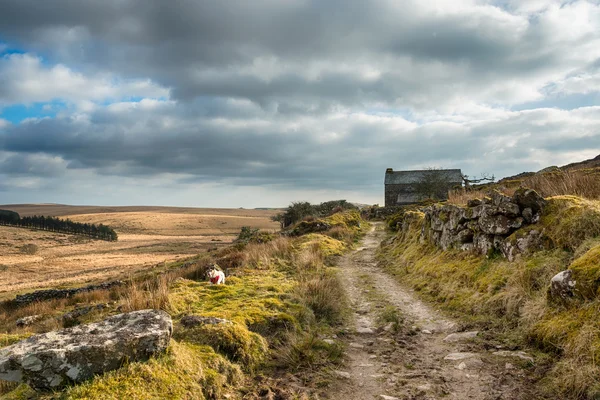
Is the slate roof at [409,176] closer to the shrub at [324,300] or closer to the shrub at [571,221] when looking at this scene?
the shrub at [571,221]

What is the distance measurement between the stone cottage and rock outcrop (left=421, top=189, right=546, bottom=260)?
41.6 m

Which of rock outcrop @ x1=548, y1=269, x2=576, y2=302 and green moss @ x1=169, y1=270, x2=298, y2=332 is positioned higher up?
rock outcrop @ x1=548, y1=269, x2=576, y2=302

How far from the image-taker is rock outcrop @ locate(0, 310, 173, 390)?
3924 millimetres

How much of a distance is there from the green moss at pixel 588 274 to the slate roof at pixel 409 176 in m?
55.6

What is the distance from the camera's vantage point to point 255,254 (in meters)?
16.8

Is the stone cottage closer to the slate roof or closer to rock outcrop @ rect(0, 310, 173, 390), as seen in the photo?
the slate roof

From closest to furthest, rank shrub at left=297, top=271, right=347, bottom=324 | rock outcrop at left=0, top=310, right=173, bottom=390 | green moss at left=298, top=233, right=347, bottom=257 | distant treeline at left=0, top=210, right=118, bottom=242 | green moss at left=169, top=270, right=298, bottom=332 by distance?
rock outcrop at left=0, top=310, right=173, bottom=390 < green moss at left=169, top=270, right=298, bottom=332 < shrub at left=297, top=271, right=347, bottom=324 < green moss at left=298, top=233, right=347, bottom=257 < distant treeline at left=0, top=210, right=118, bottom=242

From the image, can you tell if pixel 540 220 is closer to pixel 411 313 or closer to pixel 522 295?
pixel 522 295

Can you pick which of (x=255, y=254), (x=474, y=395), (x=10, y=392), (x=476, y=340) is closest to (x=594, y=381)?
(x=474, y=395)

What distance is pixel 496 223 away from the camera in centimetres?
1022

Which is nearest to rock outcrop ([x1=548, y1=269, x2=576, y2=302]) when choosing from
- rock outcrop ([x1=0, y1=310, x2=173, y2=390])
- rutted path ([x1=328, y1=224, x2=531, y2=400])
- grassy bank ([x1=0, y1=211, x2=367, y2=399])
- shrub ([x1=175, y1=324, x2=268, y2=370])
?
rutted path ([x1=328, y1=224, x2=531, y2=400])

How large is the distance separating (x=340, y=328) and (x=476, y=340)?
2.82 m

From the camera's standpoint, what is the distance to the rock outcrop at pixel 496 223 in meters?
9.27

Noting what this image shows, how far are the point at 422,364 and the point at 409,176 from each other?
200 feet
